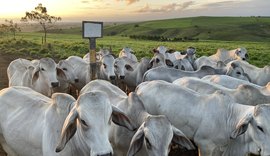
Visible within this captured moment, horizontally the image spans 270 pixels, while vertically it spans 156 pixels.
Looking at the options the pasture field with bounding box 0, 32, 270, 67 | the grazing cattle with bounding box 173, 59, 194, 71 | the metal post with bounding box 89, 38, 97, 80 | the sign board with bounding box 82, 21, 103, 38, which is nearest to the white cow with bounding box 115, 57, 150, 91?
the grazing cattle with bounding box 173, 59, 194, 71

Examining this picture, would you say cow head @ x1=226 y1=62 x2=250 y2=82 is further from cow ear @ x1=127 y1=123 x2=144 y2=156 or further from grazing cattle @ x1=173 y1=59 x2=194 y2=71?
cow ear @ x1=127 y1=123 x2=144 y2=156

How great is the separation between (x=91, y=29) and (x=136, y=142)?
15.5ft

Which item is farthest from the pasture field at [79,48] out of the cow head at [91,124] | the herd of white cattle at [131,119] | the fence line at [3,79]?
the cow head at [91,124]

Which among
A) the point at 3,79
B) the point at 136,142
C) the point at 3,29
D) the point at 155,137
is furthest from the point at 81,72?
the point at 3,29

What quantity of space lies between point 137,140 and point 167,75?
16.7 ft

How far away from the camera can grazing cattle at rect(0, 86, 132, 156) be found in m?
3.90

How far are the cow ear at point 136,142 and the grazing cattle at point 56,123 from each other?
175 mm

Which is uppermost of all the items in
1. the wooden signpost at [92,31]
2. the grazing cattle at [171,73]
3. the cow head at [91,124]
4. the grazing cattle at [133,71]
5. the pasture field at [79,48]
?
the wooden signpost at [92,31]

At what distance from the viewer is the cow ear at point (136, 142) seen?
14.3 feet

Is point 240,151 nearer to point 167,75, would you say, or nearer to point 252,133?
point 252,133

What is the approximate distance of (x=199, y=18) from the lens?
103000 mm

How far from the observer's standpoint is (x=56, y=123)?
454 cm

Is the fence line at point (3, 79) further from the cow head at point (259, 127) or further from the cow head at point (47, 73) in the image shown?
the cow head at point (259, 127)

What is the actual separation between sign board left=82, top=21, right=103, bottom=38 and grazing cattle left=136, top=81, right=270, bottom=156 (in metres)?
2.52
